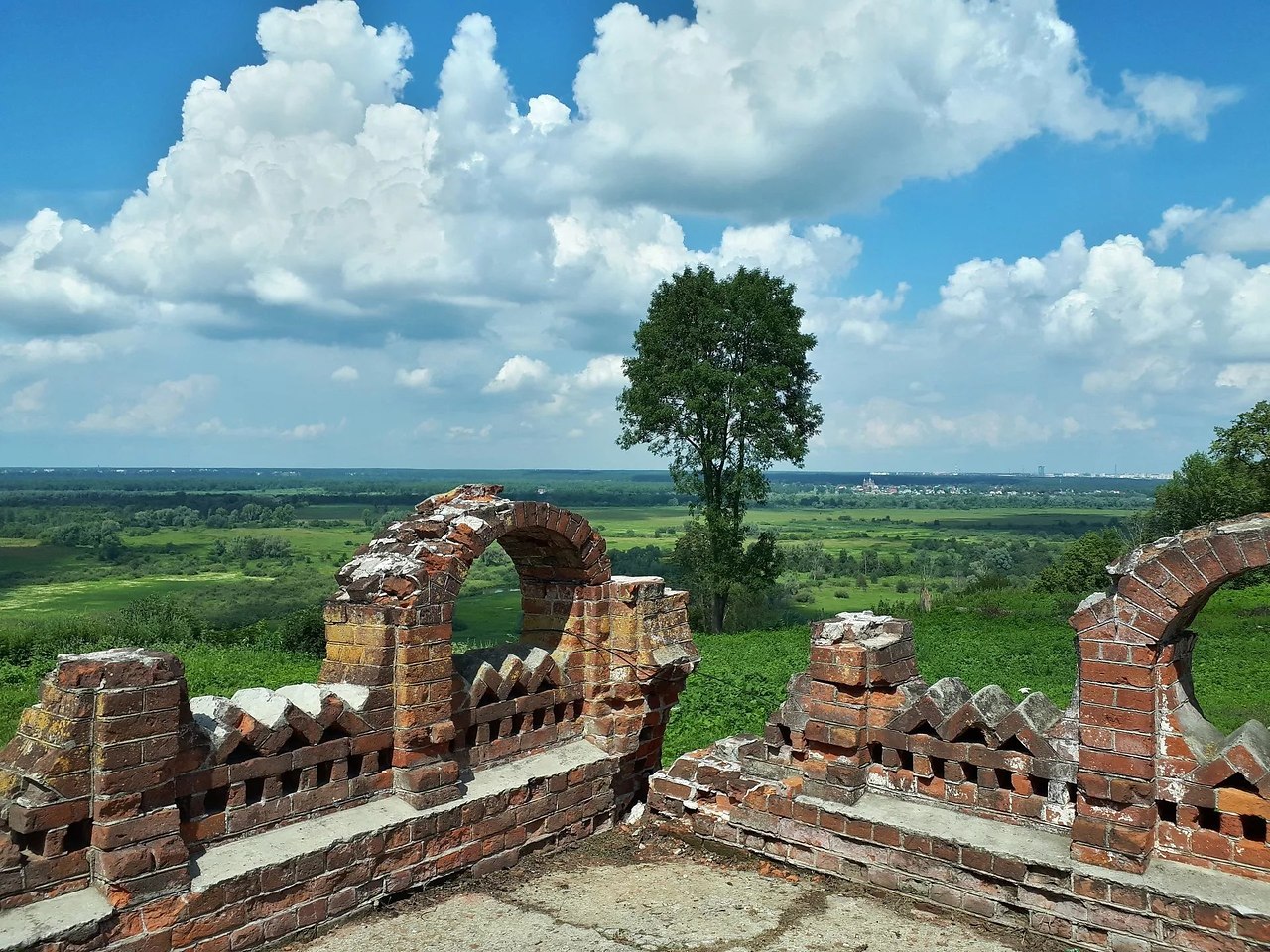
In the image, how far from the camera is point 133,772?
4.38m

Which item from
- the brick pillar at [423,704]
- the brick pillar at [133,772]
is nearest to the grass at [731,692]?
the brick pillar at [423,704]

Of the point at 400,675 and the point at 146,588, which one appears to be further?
the point at 146,588

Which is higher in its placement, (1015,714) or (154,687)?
(154,687)

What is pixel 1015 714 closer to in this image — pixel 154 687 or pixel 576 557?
pixel 576 557

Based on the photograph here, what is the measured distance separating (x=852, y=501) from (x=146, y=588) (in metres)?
167

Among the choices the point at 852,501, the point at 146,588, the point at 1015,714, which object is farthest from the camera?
the point at 852,501

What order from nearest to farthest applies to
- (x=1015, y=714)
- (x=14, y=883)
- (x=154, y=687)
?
1. (x=14, y=883)
2. (x=154, y=687)
3. (x=1015, y=714)

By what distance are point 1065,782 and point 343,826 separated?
15.0 feet

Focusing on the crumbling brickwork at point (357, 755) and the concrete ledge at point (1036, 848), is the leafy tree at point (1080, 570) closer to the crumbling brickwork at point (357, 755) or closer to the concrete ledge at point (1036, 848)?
the concrete ledge at point (1036, 848)

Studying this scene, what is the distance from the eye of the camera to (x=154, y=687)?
4.46m

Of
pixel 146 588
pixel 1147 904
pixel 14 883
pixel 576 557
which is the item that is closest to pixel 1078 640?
pixel 1147 904

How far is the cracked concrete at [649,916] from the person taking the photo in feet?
17.0

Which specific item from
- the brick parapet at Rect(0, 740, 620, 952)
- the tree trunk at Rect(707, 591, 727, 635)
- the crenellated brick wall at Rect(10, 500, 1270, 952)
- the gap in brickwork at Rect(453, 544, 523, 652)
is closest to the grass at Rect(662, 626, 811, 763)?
the crenellated brick wall at Rect(10, 500, 1270, 952)

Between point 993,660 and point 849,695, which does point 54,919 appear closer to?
point 849,695
